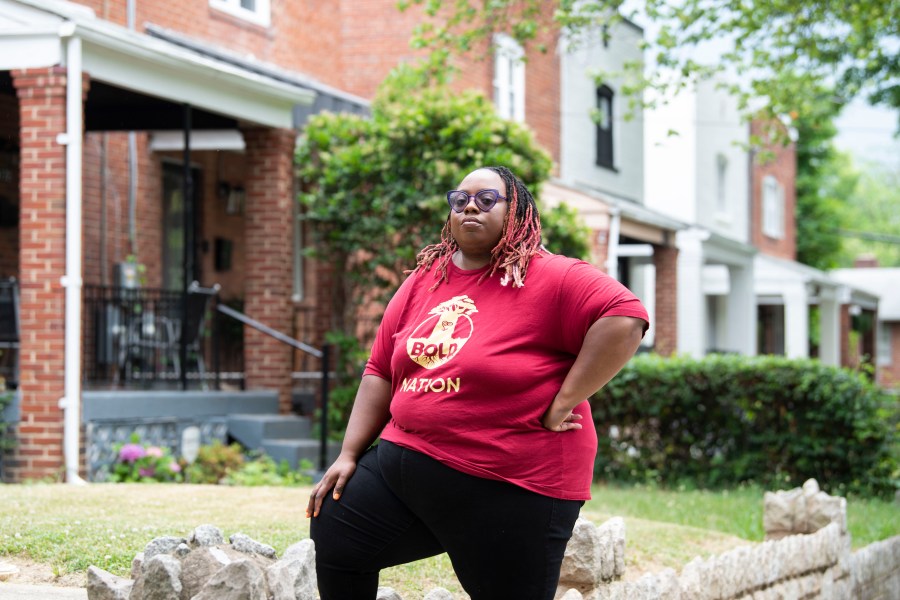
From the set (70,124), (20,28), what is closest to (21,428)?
(70,124)

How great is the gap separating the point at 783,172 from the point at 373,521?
97.2 ft

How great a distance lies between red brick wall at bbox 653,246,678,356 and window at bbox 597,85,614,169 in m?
2.93

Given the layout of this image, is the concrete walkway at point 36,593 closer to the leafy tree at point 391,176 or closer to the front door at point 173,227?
the leafy tree at point 391,176

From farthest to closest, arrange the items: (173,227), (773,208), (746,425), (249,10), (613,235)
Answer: (773,208)
(613,235)
(249,10)
(173,227)
(746,425)

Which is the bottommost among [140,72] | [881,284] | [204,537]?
[204,537]

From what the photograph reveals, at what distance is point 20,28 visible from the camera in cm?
975

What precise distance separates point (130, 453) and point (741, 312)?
1437 centimetres

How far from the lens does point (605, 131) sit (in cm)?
2222

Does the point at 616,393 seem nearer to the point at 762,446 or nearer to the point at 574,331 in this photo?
the point at 762,446

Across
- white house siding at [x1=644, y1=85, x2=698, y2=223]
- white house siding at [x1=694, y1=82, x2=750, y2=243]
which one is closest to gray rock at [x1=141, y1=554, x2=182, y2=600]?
white house siding at [x1=694, y1=82, x2=750, y2=243]

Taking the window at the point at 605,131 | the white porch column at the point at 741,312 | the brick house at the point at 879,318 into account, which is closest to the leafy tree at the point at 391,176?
the white porch column at the point at 741,312

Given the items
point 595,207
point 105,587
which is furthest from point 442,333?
point 595,207

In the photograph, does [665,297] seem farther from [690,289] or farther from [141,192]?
[141,192]

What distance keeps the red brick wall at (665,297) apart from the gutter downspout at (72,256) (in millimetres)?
11276
